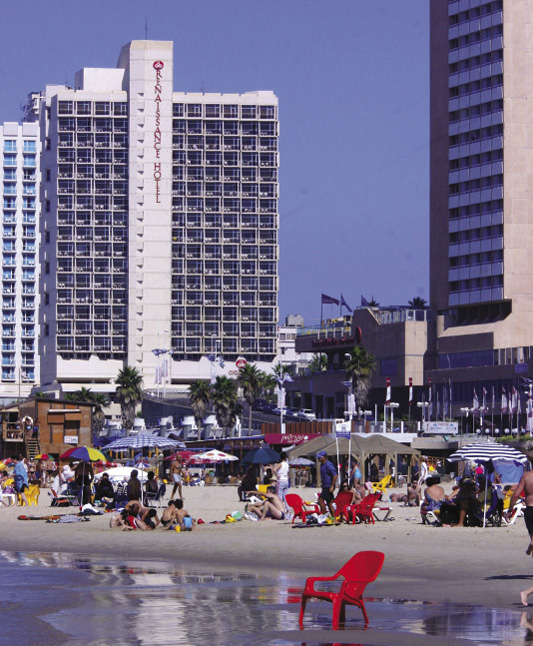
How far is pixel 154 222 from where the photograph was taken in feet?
559

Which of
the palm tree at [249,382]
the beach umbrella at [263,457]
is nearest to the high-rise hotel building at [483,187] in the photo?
the palm tree at [249,382]

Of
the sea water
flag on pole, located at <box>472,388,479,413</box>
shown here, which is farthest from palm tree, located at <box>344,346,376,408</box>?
the sea water

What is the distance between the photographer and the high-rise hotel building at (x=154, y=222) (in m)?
170

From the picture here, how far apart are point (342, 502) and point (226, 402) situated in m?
88.4

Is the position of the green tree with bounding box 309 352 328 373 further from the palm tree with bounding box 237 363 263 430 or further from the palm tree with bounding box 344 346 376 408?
the palm tree with bounding box 344 346 376 408

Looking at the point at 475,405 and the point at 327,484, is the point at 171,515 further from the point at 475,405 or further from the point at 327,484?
the point at 475,405

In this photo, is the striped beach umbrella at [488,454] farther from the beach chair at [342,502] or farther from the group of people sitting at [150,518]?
the group of people sitting at [150,518]

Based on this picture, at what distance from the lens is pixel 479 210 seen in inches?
4451

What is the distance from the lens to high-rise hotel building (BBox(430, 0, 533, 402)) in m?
110

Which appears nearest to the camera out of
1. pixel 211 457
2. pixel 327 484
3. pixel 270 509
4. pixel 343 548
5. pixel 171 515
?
pixel 343 548

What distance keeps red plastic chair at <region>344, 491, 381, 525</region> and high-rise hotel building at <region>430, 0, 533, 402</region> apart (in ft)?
255

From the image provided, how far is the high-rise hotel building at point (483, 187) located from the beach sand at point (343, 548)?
78496mm

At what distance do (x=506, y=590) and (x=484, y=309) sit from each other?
323ft

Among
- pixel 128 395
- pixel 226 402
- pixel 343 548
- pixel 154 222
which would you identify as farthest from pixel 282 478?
pixel 154 222
